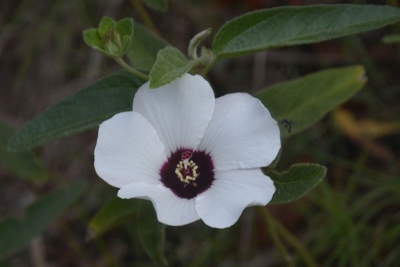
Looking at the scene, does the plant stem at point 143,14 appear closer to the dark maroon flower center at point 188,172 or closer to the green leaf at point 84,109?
the green leaf at point 84,109

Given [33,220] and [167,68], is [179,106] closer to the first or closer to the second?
[167,68]

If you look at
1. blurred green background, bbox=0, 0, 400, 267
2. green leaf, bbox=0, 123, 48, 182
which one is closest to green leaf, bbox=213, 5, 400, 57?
blurred green background, bbox=0, 0, 400, 267

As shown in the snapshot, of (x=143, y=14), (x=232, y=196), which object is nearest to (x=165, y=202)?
(x=232, y=196)

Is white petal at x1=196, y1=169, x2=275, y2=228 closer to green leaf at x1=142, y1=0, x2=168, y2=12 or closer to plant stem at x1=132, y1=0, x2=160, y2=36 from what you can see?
green leaf at x1=142, y1=0, x2=168, y2=12

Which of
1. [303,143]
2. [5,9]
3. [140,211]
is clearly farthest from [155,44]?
[5,9]

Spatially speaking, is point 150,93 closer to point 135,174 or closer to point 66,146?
point 135,174
